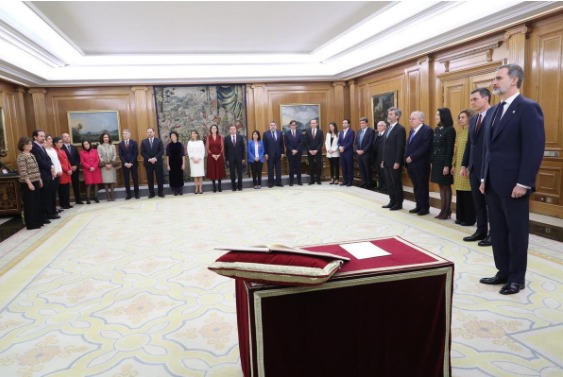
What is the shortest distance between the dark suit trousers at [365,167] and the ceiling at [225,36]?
7.42ft

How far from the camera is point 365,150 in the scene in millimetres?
10109

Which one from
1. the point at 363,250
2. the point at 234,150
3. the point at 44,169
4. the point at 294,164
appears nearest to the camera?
the point at 363,250

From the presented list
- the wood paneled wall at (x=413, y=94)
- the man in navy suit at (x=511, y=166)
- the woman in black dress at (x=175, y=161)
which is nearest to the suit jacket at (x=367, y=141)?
the wood paneled wall at (x=413, y=94)

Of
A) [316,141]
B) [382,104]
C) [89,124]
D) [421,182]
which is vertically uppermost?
[382,104]

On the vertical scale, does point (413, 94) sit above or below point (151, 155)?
above

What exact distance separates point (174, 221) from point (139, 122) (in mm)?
5679

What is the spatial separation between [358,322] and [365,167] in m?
8.42

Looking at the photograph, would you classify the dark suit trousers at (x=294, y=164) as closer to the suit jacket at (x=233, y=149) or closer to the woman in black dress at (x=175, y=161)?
the suit jacket at (x=233, y=149)

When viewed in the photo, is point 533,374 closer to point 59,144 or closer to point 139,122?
point 59,144

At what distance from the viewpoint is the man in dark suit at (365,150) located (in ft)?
32.9

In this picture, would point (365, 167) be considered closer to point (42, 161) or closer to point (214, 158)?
point (214, 158)

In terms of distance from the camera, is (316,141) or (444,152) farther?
(316,141)

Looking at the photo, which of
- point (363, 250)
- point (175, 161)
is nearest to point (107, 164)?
point (175, 161)

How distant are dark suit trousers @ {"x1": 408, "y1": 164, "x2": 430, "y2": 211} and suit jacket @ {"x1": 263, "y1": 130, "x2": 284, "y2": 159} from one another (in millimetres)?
4972
